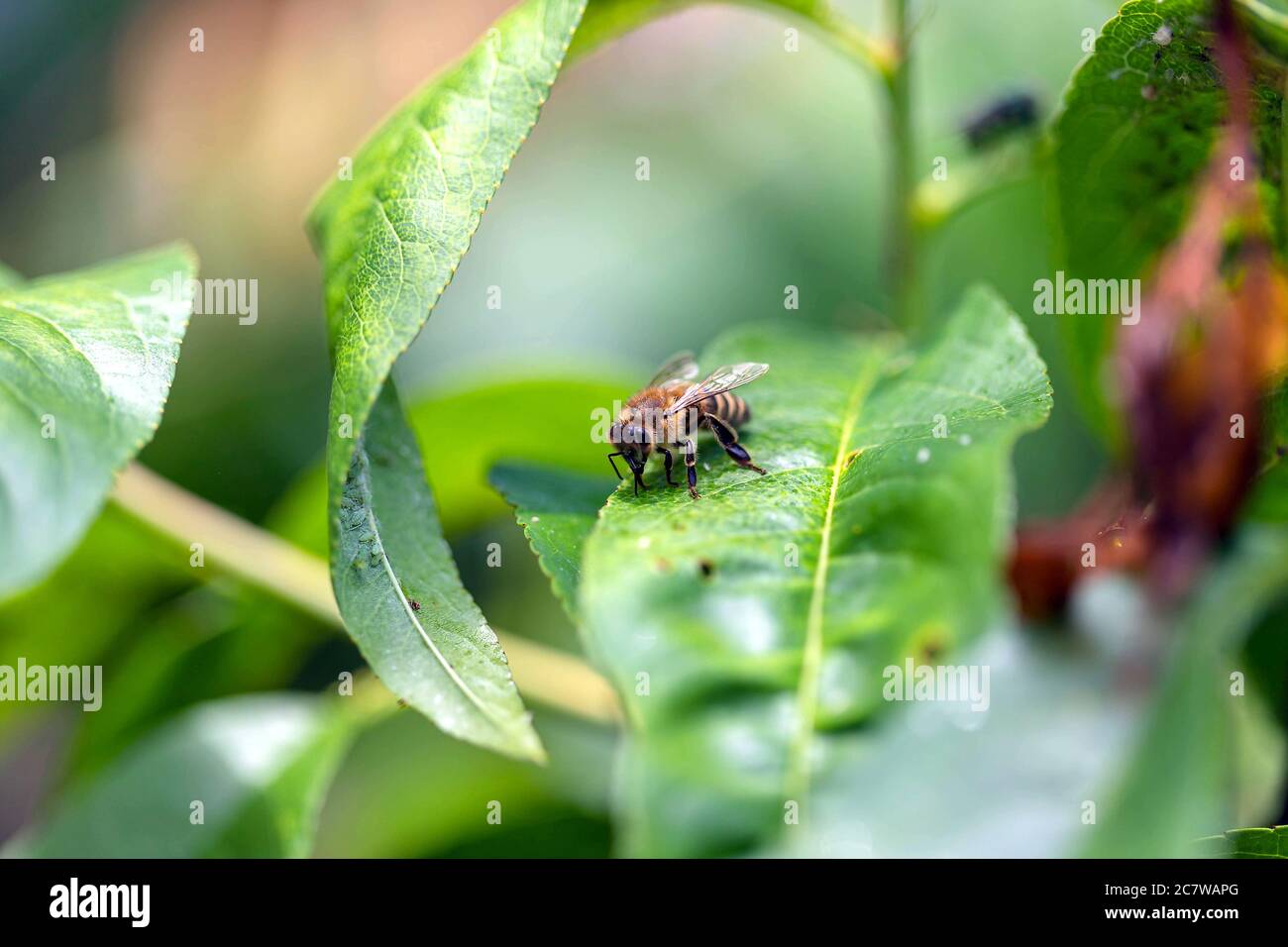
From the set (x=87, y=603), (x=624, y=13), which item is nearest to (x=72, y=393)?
(x=624, y=13)

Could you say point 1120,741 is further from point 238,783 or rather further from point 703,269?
point 703,269

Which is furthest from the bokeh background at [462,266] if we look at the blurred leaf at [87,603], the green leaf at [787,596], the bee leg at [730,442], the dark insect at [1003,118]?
the green leaf at [787,596]

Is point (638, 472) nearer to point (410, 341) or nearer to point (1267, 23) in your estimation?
point (410, 341)

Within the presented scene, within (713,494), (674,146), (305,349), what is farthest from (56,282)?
(674,146)
